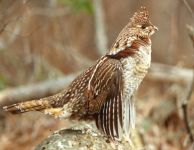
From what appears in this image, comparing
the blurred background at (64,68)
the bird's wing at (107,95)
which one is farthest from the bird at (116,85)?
the blurred background at (64,68)

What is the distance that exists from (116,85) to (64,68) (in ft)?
23.1

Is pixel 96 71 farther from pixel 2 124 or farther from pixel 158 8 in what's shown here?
pixel 158 8

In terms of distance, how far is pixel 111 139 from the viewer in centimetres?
542

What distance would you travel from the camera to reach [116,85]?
520 centimetres

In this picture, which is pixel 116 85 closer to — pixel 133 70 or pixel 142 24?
pixel 133 70

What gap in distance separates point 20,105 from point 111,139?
77 centimetres

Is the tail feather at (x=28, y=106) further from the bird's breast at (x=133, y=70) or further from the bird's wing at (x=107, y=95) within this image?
the bird's breast at (x=133, y=70)

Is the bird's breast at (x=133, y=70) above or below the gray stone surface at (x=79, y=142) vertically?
above

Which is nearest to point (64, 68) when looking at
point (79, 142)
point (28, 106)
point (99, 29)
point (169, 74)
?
point (99, 29)

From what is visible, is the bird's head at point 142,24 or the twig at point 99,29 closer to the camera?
the bird's head at point 142,24

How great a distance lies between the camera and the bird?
5219 millimetres

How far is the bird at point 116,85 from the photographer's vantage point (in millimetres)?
5219

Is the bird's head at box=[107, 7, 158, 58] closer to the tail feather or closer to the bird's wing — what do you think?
the bird's wing

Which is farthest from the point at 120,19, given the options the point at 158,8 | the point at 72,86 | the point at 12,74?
the point at 72,86
